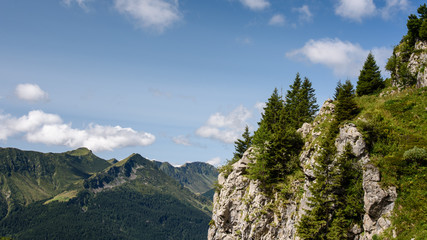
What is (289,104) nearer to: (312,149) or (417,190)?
(312,149)

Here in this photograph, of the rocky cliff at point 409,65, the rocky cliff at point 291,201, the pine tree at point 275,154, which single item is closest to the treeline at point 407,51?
the rocky cliff at point 409,65

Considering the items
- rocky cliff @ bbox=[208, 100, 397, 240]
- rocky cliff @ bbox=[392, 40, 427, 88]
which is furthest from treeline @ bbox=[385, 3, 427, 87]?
rocky cliff @ bbox=[208, 100, 397, 240]

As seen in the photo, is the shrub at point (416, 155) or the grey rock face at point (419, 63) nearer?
the shrub at point (416, 155)

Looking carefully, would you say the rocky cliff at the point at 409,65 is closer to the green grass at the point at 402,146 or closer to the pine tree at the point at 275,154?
the green grass at the point at 402,146

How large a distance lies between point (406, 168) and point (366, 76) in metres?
36.7

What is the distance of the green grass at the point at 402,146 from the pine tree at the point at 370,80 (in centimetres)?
1715

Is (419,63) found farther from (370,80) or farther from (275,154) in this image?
(275,154)

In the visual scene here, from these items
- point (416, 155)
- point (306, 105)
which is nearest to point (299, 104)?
point (306, 105)

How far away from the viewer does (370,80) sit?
2424 inches

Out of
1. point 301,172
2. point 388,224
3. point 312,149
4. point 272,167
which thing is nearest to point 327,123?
point 312,149

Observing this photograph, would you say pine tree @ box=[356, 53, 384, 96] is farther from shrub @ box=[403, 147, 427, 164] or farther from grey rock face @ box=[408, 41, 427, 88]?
shrub @ box=[403, 147, 427, 164]

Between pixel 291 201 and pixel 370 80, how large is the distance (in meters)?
37.0

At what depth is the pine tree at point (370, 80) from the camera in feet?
199

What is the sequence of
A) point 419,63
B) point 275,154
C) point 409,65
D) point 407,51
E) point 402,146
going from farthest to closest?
point 407,51, point 409,65, point 275,154, point 419,63, point 402,146
